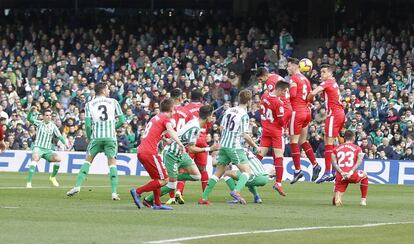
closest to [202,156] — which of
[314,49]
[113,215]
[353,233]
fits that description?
[113,215]

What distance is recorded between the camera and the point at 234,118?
19.8 meters

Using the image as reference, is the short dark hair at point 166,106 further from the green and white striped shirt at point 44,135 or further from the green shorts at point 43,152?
the green and white striped shirt at point 44,135

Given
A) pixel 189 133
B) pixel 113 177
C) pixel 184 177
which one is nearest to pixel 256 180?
pixel 184 177

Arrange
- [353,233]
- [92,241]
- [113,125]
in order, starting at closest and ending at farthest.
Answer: [92,241] → [353,233] → [113,125]

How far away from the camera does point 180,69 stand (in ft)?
135

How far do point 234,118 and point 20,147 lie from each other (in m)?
19.8

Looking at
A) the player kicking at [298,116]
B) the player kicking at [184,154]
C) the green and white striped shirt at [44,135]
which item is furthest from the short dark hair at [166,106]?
the green and white striped shirt at [44,135]

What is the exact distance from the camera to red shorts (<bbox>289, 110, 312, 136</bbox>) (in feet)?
75.6

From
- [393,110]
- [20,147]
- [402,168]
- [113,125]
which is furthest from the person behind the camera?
[20,147]

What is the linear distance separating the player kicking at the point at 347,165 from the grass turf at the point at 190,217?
0.42 metres

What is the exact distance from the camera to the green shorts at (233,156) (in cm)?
1980

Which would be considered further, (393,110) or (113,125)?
(393,110)

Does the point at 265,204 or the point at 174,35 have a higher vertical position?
the point at 174,35

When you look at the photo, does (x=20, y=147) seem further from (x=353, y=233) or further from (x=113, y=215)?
(x=353, y=233)
